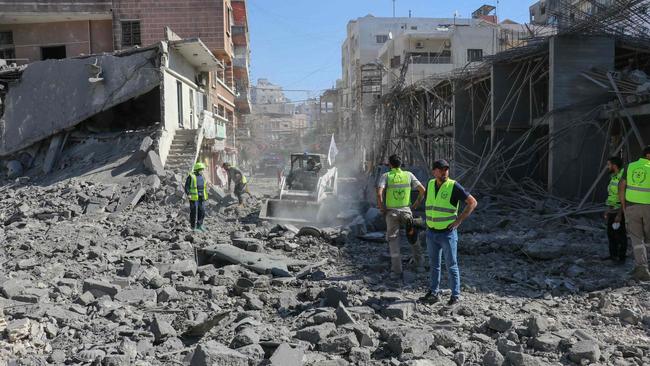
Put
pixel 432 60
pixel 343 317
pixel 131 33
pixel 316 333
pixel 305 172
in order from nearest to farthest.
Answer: pixel 316 333
pixel 343 317
pixel 305 172
pixel 131 33
pixel 432 60

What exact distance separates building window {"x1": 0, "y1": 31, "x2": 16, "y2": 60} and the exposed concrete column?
2827 cm

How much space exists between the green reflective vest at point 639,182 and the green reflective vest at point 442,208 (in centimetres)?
282

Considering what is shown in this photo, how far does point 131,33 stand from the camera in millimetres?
31578

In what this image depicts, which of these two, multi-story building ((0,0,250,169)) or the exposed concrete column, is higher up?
multi-story building ((0,0,250,169))

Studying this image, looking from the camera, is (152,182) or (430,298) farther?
(152,182)

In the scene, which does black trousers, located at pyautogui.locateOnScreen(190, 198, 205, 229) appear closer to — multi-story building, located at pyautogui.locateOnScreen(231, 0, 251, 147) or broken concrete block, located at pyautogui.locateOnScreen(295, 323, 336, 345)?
broken concrete block, located at pyautogui.locateOnScreen(295, 323, 336, 345)

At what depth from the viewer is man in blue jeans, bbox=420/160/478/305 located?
6.61 m

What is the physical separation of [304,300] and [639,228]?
461 cm

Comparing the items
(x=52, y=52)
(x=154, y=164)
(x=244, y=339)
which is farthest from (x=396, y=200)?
(x=52, y=52)

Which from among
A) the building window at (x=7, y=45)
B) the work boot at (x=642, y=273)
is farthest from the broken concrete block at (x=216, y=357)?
the building window at (x=7, y=45)

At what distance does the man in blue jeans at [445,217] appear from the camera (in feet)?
21.7

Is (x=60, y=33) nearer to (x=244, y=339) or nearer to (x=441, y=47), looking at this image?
(x=441, y=47)

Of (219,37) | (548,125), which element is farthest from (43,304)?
(219,37)

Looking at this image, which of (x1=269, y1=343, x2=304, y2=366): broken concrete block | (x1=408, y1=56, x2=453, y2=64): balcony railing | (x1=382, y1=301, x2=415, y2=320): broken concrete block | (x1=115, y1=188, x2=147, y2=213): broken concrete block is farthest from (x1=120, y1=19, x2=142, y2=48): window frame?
(x1=269, y1=343, x2=304, y2=366): broken concrete block
